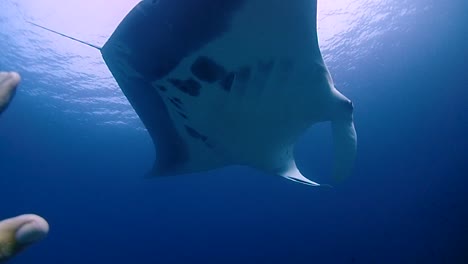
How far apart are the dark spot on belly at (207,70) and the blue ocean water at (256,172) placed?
28.5ft

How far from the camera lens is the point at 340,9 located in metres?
11.9

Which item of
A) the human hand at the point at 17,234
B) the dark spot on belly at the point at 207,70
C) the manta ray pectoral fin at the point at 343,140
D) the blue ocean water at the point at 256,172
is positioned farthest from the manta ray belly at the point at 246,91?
the blue ocean water at the point at 256,172

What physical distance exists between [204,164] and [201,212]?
2216cm

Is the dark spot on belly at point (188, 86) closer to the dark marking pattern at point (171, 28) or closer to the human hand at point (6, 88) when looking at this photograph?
the dark marking pattern at point (171, 28)

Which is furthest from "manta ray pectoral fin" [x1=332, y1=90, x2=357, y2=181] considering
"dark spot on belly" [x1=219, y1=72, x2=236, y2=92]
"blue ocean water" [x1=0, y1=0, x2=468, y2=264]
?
"blue ocean water" [x1=0, y1=0, x2=468, y2=264]

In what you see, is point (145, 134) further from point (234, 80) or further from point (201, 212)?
point (234, 80)

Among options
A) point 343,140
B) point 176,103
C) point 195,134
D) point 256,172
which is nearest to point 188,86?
point 176,103

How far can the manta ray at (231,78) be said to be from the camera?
2660 millimetres

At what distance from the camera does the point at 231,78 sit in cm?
306

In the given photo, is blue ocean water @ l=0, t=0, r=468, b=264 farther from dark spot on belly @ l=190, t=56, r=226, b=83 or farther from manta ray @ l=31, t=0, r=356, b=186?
dark spot on belly @ l=190, t=56, r=226, b=83

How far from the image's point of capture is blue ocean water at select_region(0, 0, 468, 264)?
45.4ft

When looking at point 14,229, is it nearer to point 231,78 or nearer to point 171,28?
point 171,28

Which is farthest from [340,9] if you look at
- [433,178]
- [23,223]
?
[433,178]

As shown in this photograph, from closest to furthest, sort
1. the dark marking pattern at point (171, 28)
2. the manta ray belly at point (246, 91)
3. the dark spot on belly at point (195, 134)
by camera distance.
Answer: the dark marking pattern at point (171, 28) → the manta ray belly at point (246, 91) → the dark spot on belly at point (195, 134)
